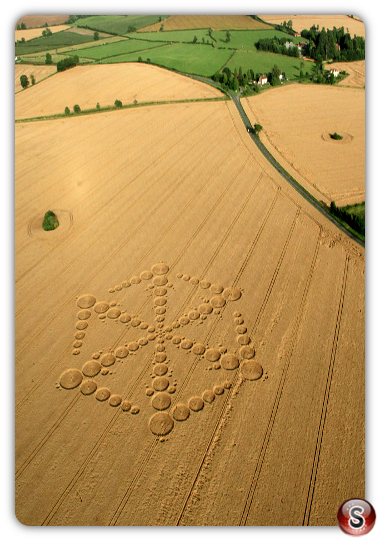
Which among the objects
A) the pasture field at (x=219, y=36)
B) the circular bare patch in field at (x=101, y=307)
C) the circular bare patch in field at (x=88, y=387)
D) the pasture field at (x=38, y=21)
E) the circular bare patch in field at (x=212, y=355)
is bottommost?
the circular bare patch in field at (x=212, y=355)

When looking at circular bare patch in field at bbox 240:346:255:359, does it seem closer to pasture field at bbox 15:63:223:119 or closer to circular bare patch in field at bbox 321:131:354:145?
circular bare patch in field at bbox 321:131:354:145

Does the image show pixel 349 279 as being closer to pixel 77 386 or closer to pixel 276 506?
pixel 276 506

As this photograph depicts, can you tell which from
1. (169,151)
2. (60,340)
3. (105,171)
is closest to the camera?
(60,340)

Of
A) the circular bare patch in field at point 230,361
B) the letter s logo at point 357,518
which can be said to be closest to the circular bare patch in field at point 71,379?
the circular bare patch in field at point 230,361

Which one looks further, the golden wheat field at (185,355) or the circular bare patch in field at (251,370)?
the circular bare patch in field at (251,370)

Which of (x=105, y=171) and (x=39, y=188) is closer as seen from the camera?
(x=39, y=188)

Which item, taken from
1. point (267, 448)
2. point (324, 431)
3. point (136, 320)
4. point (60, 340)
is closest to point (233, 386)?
point (267, 448)

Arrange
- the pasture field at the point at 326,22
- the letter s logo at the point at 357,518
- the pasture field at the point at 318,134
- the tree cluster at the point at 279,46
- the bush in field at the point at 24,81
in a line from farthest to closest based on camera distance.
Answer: the pasture field at the point at 326,22 < the tree cluster at the point at 279,46 < the bush in field at the point at 24,81 < the pasture field at the point at 318,134 < the letter s logo at the point at 357,518

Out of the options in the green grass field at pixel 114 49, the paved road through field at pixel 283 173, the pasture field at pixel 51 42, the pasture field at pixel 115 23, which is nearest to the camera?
the paved road through field at pixel 283 173

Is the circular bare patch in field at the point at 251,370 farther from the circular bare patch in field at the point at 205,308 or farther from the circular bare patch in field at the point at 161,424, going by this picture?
the circular bare patch in field at the point at 161,424
